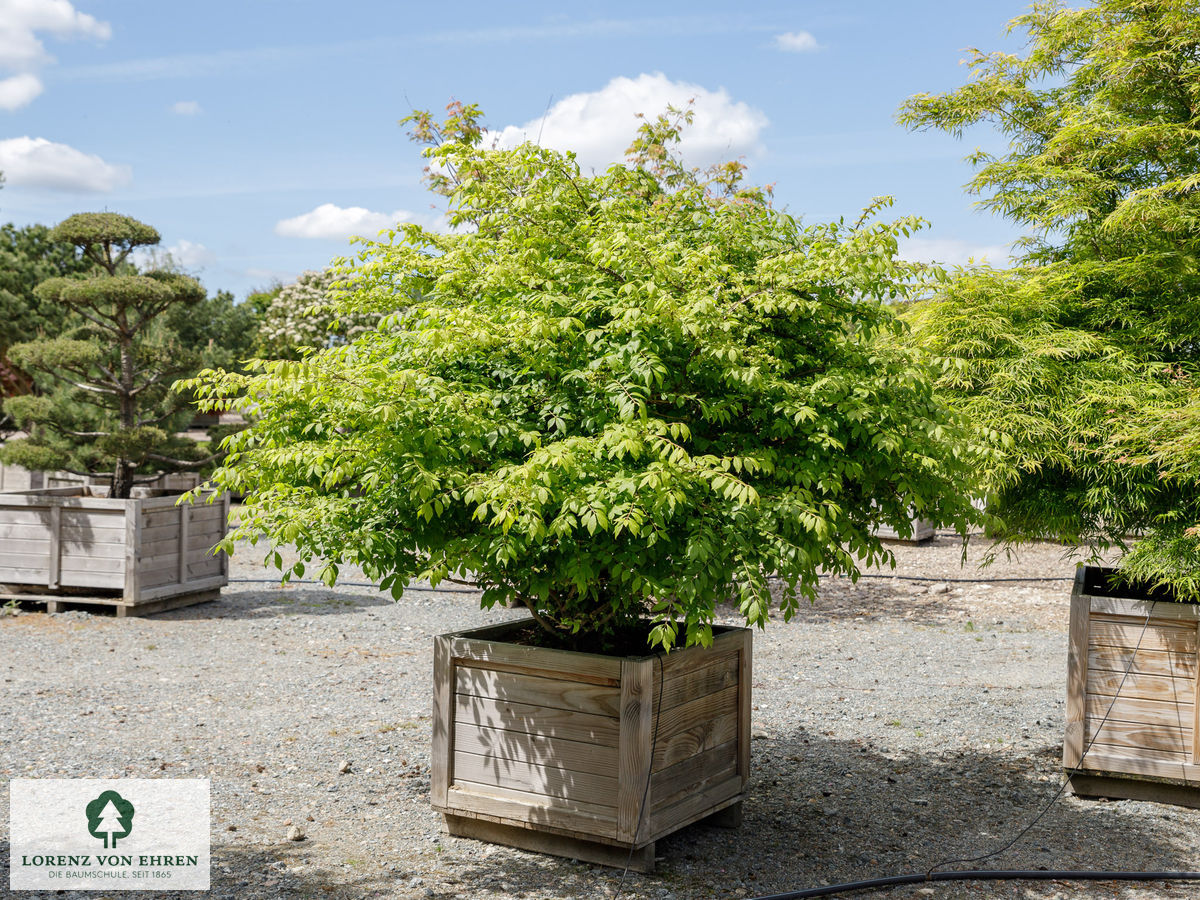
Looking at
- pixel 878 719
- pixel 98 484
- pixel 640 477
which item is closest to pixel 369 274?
pixel 640 477

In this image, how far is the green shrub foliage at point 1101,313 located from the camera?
473cm

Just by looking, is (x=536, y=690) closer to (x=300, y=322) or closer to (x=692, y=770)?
(x=692, y=770)

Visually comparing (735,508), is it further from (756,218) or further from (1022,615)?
(1022,615)

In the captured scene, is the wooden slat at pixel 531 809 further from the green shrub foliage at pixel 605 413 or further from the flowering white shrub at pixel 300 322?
the flowering white shrub at pixel 300 322

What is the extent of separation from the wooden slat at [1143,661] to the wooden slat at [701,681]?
1863 mm

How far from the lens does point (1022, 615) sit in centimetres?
998

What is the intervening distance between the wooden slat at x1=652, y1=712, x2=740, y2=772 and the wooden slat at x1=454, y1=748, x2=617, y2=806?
232mm

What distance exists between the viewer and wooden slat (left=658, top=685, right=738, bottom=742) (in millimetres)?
4090

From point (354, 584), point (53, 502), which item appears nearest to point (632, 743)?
point (53, 502)

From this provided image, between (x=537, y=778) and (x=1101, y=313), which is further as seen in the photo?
(x=1101, y=313)

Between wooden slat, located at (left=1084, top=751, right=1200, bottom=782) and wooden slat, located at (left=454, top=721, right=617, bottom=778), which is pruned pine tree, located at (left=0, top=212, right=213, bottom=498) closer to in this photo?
wooden slat, located at (left=454, top=721, right=617, bottom=778)

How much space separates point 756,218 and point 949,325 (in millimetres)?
1396

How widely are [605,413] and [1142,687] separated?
3155 millimetres

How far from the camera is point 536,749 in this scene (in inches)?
163
